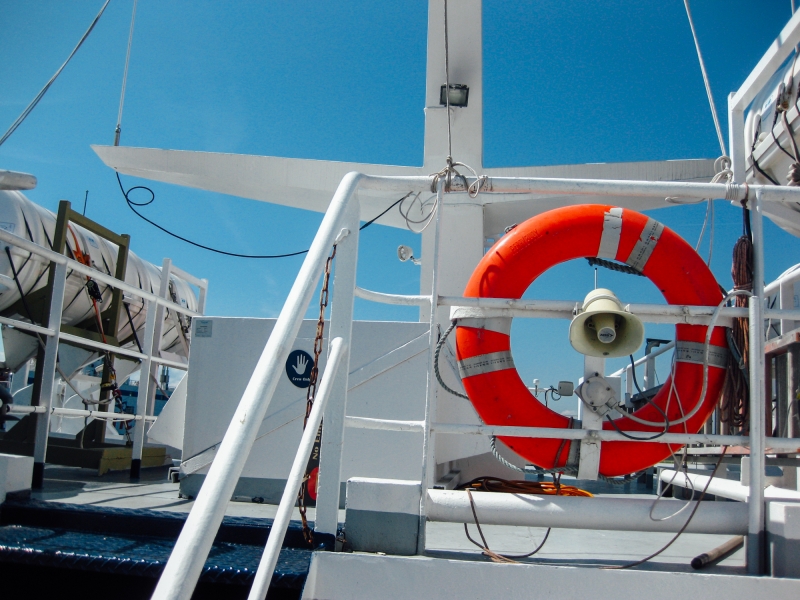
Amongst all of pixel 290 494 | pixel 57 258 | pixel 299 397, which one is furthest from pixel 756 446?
pixel 57 258

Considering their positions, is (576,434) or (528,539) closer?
(576,434)

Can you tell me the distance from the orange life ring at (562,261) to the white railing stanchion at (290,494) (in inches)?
20.7

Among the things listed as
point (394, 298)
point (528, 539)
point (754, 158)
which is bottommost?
point (528, 539)

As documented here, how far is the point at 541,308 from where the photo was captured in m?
2.01

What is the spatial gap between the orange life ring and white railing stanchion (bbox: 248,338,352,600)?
0.53 meters

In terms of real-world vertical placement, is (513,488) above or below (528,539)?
above

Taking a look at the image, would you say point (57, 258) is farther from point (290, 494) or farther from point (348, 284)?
point (290, 494)

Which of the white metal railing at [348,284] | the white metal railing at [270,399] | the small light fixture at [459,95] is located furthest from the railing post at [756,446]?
the small light fixture at [459,95]

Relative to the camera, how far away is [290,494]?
1.36 m

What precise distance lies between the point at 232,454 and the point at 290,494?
297mm

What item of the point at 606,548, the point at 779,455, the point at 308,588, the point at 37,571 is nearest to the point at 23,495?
the point at 37,571

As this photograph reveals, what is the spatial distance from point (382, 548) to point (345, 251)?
0.95 m

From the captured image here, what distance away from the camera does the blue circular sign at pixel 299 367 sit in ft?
13.0

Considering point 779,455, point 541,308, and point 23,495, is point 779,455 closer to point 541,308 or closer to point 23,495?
point 541,308
